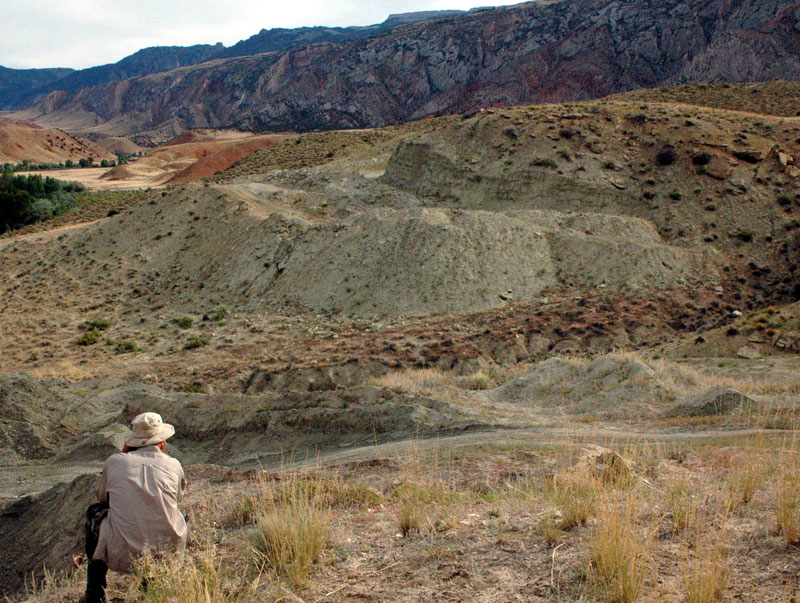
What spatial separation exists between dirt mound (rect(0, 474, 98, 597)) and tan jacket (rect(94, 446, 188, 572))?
6.93 ft

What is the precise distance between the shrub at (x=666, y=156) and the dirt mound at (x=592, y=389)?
1708cm

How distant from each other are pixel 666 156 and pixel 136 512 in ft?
92.1

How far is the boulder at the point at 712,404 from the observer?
1032 cm

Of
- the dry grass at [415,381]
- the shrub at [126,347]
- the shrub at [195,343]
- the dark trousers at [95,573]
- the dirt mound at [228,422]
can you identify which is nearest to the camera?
the dark trousers at [95,573]

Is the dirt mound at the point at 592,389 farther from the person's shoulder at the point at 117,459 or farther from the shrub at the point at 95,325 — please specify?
the shrub at the point at 95,325

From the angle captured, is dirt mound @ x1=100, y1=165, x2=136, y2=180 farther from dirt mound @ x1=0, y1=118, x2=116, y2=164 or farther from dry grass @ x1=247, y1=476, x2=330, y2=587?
dry grass @ x1=247, y1=476, x2=330, y2=587

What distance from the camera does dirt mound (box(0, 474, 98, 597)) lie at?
6.63 metres

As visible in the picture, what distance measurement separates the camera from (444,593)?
157 inches

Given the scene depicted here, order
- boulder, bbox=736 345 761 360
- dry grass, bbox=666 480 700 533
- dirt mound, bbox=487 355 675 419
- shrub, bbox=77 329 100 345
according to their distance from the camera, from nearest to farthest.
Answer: dry grass, bbox=666 480 700 533, dirt mound, bbox=487 355 675 419, boulder, bbox=736 345 761 360, shrub, bbox=77 329 100 345

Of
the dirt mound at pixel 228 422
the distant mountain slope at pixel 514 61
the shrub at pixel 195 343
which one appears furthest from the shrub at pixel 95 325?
the distant mountain slope at pixel 514 61

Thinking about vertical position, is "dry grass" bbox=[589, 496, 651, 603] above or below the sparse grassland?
above

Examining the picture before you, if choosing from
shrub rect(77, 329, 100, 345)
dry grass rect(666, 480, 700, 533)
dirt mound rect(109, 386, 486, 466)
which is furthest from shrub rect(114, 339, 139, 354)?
dry grass rect(666, 480, 700, 533)

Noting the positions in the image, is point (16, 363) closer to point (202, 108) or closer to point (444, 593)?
point (444, 593)

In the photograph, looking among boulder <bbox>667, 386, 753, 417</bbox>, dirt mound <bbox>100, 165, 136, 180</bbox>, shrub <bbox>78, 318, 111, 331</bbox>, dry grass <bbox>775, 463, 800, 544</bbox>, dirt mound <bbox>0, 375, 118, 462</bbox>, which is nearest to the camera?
dry grass <bbox>775, 463, 800, 544</bbox>
